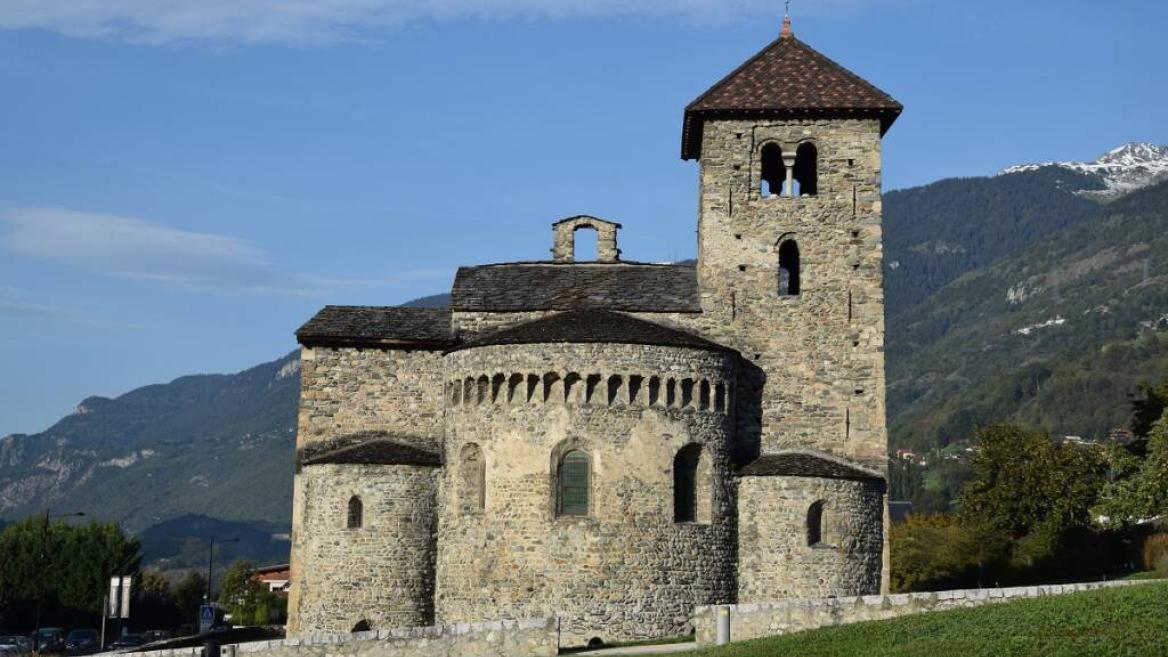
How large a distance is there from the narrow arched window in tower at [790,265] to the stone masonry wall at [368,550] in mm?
12649

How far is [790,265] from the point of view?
48.6m

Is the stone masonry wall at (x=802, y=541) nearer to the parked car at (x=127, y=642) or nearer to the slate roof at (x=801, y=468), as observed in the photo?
the slate roof at (x=801, y=468)

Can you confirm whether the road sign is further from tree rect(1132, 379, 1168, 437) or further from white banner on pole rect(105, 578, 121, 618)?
tree rect(1132, 379, 1168, 437)

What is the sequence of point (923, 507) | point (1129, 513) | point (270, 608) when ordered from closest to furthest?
point (1129, 513)
point (270, 608)
point (923, 507)

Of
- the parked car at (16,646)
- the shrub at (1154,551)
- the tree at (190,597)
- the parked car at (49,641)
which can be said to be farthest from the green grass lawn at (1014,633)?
the tree at (190,597)

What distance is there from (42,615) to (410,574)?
5032cm

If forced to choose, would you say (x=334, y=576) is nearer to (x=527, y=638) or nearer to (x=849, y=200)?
(x=527, y=638)

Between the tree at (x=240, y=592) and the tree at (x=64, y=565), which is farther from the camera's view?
the tree at (x=240, y=592)

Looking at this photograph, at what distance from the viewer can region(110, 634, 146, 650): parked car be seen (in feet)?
196

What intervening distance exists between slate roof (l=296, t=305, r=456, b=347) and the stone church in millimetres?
93

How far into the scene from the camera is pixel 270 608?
3706 inches

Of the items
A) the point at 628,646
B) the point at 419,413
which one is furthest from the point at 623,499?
the point at 419,413

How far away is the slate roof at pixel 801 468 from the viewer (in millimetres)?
43500

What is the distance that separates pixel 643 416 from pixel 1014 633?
16053mm
